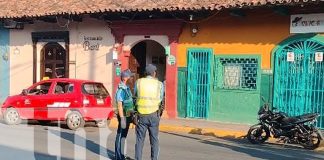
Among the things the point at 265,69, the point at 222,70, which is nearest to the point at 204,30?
the point at 222,70

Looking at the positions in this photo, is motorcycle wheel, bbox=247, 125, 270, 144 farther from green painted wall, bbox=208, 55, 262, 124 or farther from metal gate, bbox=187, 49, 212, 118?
metal gate, bbox=187, 49, 212, 118

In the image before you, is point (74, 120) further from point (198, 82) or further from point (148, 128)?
point (148, 128)

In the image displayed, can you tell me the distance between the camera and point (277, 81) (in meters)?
15.6

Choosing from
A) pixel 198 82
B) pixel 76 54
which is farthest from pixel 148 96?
pixel 76 54

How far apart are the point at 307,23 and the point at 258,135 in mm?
4314

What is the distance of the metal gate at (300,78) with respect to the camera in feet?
48.8

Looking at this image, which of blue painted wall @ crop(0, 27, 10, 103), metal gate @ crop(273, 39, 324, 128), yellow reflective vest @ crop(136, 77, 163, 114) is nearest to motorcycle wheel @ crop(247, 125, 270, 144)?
metal gate @ crop(273, 39, 324, 128)

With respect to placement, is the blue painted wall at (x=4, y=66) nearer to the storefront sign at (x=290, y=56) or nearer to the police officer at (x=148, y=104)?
the storefront sign at (x=290, y=56)

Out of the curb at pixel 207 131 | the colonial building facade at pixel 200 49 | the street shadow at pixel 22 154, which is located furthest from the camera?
the colonial building facade at pixel 200 49

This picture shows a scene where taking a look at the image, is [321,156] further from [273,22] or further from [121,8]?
[121,8]

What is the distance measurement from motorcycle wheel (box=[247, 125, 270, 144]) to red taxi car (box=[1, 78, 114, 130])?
4.49 metres

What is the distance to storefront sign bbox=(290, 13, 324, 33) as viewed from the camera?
14680 millimetres

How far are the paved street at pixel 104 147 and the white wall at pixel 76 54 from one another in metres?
5.77

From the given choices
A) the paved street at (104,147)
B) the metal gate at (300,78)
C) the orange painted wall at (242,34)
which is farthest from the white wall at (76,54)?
the metal gate at (300,78)
